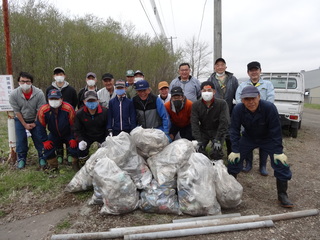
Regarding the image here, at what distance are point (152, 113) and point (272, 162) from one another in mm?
1979

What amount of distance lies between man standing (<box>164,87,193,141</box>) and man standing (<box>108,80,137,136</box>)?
702 millimetres

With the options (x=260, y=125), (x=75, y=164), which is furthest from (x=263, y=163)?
(x=75, y=164)

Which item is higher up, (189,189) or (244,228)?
(189,189)

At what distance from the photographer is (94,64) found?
13836 millimetres

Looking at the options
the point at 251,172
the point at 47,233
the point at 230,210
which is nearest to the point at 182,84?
the point at 251,172

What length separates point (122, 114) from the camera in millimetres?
3764

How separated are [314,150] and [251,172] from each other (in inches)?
112

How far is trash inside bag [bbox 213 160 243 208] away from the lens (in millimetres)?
2719

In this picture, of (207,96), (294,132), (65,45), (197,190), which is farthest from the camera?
(65,45)

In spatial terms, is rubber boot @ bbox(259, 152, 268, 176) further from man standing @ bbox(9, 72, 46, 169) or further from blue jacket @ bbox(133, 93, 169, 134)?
man standing @ bbox(9, 72, 46, 169)

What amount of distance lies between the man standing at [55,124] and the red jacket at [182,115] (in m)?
1.76

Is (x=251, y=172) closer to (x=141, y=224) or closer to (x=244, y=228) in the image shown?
(x=244, y=228)

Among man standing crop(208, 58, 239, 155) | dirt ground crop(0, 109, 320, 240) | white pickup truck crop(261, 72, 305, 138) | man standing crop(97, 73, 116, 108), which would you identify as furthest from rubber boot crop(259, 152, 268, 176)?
white pickup truck crop(261, 72, 305, 138)

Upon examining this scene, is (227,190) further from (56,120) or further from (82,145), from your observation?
(56,120)
